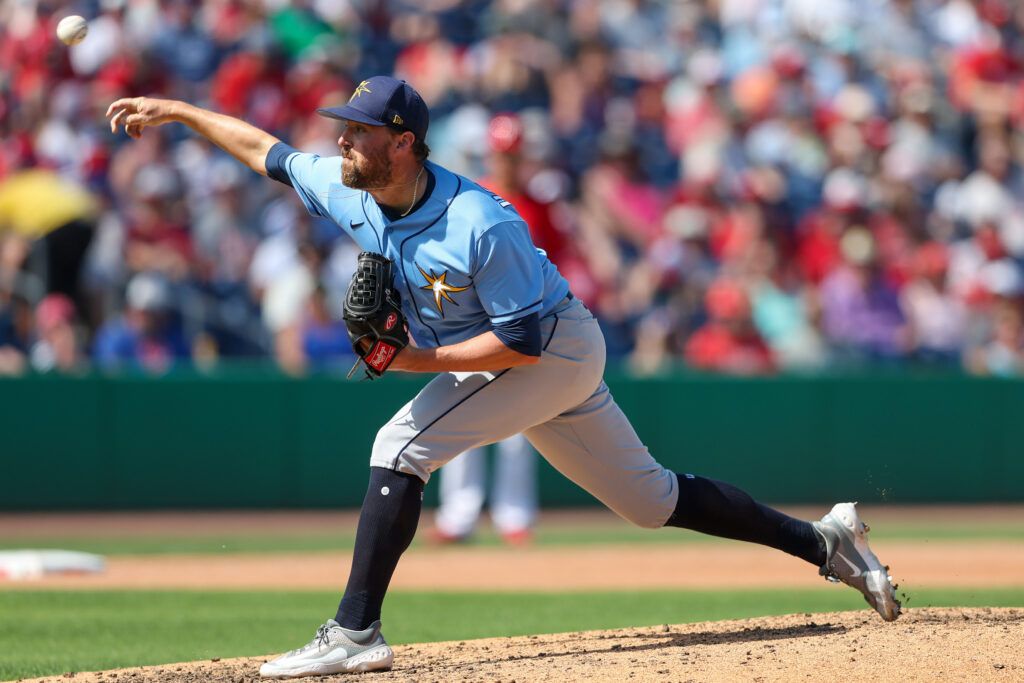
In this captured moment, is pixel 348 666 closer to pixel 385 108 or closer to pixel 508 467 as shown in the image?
pixel 385 108

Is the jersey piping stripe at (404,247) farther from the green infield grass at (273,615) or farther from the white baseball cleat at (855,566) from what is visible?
the green infield grass at (273,615)

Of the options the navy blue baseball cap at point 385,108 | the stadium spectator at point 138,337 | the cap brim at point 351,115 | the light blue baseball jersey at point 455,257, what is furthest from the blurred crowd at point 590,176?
the cap brim at point 351,115

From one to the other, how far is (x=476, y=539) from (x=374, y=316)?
238 inches

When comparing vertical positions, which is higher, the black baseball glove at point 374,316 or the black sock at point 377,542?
the black baseball glove at point 374,316

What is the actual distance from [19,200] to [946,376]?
721 cm

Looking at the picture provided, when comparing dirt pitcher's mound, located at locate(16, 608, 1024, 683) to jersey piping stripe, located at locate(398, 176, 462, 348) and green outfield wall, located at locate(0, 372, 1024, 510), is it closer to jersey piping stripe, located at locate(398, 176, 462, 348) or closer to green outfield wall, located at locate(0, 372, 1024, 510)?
jersey piping stripe, located at locate(398, 176, 462, 348)

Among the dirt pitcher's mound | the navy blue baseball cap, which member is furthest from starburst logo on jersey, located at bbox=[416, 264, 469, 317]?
A: the dirt pitcher's mound

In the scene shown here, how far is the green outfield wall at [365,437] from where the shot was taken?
1091cm

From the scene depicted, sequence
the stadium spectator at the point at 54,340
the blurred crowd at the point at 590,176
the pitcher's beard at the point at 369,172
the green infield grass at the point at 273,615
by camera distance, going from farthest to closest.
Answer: the blurred crowd at the point at 590,176, the stadium spectator at the point at 54,340, the green infield grass at the point at 273,615, the pitcher's beard at the point at 369,172

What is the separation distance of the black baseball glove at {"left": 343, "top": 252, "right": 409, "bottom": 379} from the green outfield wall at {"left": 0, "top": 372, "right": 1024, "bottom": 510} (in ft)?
21.5

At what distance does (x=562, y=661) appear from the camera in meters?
4.81

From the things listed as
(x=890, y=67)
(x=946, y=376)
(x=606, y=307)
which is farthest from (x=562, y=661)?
(x=890, y=67)

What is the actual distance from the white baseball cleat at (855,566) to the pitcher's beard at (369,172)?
6.58 feet

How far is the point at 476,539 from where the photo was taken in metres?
10.4
